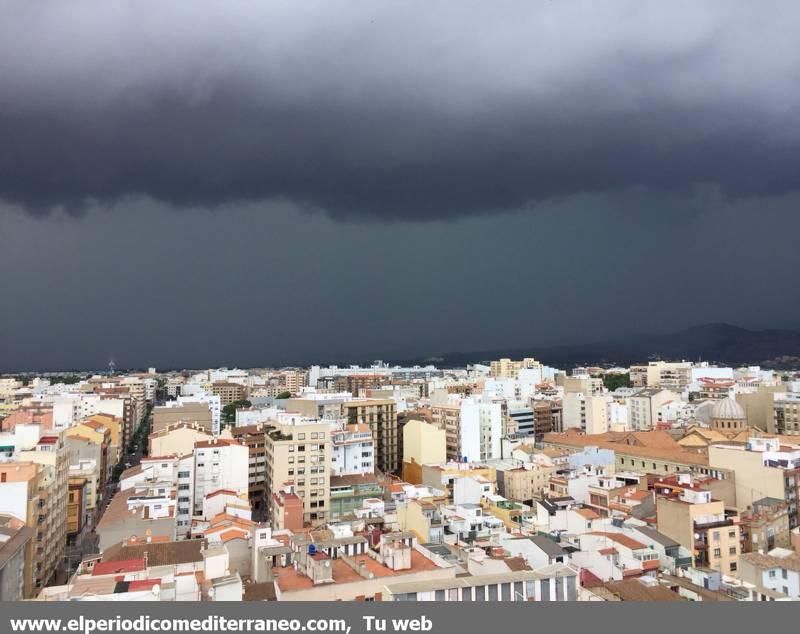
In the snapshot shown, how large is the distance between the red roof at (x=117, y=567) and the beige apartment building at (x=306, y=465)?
522 inches

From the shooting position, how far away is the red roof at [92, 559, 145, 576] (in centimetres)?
1660

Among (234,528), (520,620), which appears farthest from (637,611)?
(234,528)

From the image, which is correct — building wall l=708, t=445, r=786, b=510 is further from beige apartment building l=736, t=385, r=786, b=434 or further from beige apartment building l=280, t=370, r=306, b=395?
beige apartment building l=280, t=370, r=306, b=395

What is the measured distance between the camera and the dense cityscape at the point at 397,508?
17.1 meters

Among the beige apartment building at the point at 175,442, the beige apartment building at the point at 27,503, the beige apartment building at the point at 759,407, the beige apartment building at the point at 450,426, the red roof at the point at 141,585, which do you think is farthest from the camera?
the beige apartment building at the point at 759,407

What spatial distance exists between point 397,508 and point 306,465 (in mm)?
6476

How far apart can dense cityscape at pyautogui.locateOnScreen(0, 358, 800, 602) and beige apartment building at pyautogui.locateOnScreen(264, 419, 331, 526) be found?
0.10 meters

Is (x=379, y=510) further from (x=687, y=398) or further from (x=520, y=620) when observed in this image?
(x=687, y=398)

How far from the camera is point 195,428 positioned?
40.0m

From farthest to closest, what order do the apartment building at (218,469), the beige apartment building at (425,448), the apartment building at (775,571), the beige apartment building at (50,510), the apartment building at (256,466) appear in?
1. the beige apartment building at (425,448)
2. the apartment building at (256,466)
3. the apartment building at (218,469)
4. the beige apartment building at (50,510)
5. the apartment building at (775,571)

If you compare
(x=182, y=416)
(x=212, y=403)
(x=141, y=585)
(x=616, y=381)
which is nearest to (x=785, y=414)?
(x=616, y=381)

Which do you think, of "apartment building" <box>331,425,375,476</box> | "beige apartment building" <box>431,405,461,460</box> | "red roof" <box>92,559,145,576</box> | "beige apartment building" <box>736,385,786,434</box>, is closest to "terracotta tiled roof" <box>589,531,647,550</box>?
"red roof" <box>92,559,145,576</box>

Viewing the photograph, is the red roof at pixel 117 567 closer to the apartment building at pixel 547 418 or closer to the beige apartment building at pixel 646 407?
the apartment building at pixel 547 418

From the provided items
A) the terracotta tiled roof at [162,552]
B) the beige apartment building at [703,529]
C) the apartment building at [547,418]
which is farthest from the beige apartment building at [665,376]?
the terracotta tiled roof at [162,552]
